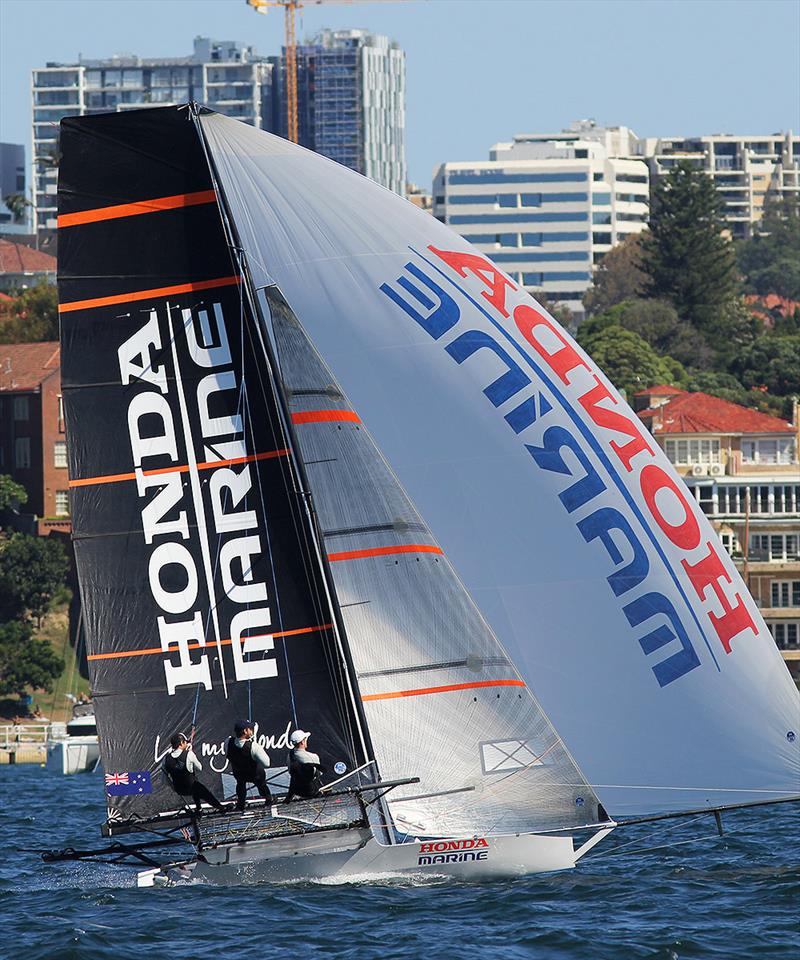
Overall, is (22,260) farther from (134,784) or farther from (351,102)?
(134,784)

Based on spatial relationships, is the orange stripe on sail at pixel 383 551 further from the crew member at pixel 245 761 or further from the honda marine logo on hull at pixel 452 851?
the honda marine logo on hull at pixel 452 851

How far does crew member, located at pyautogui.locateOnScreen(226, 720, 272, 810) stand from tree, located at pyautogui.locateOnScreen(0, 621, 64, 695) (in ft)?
137

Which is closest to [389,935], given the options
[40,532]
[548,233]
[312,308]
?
[312,308]

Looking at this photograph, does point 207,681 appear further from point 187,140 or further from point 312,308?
point 187,140

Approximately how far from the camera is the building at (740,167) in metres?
178

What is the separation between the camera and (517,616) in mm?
14891

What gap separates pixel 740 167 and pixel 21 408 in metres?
127

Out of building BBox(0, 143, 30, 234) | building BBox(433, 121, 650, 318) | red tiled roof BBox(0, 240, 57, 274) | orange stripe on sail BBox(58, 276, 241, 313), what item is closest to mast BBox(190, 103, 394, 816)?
orange stripe on sail BBox(58, 276, 241, 313)

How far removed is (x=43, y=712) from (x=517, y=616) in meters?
43.3

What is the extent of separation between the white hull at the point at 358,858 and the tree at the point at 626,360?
5799 centimetres

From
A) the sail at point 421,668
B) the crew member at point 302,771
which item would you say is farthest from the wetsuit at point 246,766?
the sail at point 421,668

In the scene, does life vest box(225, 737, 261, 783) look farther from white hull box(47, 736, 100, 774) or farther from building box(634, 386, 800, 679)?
building box(634, 386, 800, 679)

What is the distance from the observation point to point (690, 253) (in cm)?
9144

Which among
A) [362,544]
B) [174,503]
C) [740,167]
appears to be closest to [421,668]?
[362,544]
